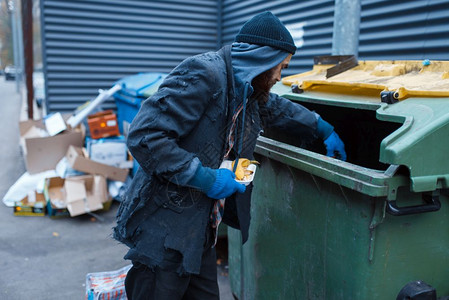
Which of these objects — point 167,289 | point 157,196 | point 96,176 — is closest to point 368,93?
point 157,196

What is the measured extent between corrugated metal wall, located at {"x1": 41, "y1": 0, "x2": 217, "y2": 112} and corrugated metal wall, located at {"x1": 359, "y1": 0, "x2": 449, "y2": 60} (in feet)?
10.8

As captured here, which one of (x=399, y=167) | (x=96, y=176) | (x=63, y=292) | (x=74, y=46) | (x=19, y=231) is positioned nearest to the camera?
(x=399, y=167)

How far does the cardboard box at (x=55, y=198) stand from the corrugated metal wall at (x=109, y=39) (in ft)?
5.68

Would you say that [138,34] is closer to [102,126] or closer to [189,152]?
[102,126]

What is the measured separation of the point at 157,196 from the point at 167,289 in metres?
0.38

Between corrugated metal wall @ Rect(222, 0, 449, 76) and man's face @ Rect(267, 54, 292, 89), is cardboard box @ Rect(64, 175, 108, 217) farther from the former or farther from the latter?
man's face @ Rect(267, 54, 292, 89)

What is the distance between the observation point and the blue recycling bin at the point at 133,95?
15.0 feet

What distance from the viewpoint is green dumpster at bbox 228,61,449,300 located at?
1404 millimetres

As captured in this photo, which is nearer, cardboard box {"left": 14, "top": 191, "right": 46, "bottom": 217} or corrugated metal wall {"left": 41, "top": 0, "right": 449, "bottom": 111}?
cardboard box {"left": 14, "top": 191, "right": 46, "bottom": 217}

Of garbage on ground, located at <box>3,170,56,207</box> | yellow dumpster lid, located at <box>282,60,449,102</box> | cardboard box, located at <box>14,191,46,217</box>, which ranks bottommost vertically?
cardboard box, located at <box>14,191,46,217</box>

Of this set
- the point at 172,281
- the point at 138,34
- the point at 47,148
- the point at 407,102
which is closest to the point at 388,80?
the point at 407,102

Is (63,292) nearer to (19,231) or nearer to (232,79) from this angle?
(19,231)

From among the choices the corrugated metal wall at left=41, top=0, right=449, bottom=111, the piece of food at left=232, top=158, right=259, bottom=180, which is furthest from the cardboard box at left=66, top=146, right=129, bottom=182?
the piece of food at left=232, top=158, right=259, bottom=180

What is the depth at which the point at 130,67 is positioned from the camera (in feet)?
20.4
